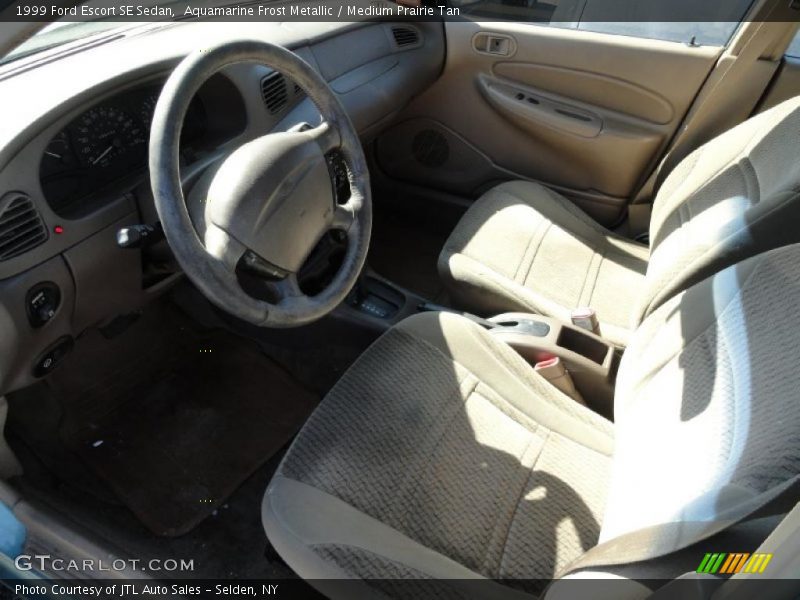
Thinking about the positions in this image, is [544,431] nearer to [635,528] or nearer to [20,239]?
[635,528]

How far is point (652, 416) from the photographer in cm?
Answer: 106

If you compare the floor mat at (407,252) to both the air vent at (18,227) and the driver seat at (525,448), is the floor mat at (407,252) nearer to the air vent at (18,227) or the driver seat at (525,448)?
the driver seat at (525,448)

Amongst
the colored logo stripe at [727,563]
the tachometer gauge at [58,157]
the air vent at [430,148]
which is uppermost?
the tachometer gauge at [58,157]

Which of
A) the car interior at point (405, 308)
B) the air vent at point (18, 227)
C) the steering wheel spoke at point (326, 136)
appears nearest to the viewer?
the car interior at point (405, 308)

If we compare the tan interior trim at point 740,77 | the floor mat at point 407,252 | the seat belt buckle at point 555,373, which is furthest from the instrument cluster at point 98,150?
the tan interior trim at point 740,77

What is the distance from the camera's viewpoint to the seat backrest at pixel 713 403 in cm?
77

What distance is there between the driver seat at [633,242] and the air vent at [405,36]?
24.3 inches

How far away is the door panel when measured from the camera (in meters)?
2.06

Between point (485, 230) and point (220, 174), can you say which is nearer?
point (220, 174)

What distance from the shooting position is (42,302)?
4.27ft

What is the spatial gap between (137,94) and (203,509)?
105 centimetres

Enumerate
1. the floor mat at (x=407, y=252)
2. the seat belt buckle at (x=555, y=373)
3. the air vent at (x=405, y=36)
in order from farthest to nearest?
the floor mat at (x=407, y=252), the air vent at (x=405, y=36), the seat belt buckle at (x=555, y=373)

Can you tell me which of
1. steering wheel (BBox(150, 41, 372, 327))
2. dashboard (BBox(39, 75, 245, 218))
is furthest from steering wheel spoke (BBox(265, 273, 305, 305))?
dashboard (BBox(39, 75, 245, 218))

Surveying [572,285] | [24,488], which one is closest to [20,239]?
[24,488]
